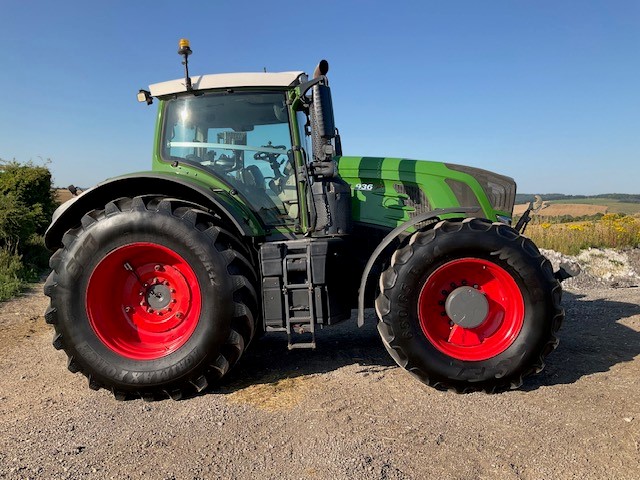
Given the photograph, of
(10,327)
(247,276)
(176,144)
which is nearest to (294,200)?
(247,276)

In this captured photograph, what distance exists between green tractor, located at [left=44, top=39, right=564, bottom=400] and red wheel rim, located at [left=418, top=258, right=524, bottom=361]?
0.03ft

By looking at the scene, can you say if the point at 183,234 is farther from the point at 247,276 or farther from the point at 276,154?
the point at 276,154

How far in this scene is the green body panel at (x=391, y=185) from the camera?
4.06 m

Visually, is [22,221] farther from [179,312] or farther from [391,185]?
[391,185]

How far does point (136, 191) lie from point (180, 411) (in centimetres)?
175

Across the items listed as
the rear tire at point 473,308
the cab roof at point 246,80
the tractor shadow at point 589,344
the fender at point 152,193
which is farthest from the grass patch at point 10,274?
the tractor shadow at point 589,344

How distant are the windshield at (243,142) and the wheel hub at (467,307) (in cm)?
143

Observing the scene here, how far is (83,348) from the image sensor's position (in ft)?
10.7

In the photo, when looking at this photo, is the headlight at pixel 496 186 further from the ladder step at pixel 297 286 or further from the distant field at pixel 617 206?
the distant field at pixel 617 206

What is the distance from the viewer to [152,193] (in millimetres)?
3684

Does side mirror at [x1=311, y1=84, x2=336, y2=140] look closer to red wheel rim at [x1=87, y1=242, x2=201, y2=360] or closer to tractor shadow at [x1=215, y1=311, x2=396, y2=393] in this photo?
red wheel rim at [x1=87, y1=242, x2=201, y2=360]

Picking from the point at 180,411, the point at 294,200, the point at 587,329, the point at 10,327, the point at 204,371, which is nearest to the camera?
the point at 180,411

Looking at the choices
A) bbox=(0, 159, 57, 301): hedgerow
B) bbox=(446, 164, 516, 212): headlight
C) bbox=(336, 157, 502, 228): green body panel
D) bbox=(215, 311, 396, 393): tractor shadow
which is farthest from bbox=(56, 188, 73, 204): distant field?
bbox=(446, 164, 516, 212): headlight

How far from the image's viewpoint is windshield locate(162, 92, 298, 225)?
3812mm
